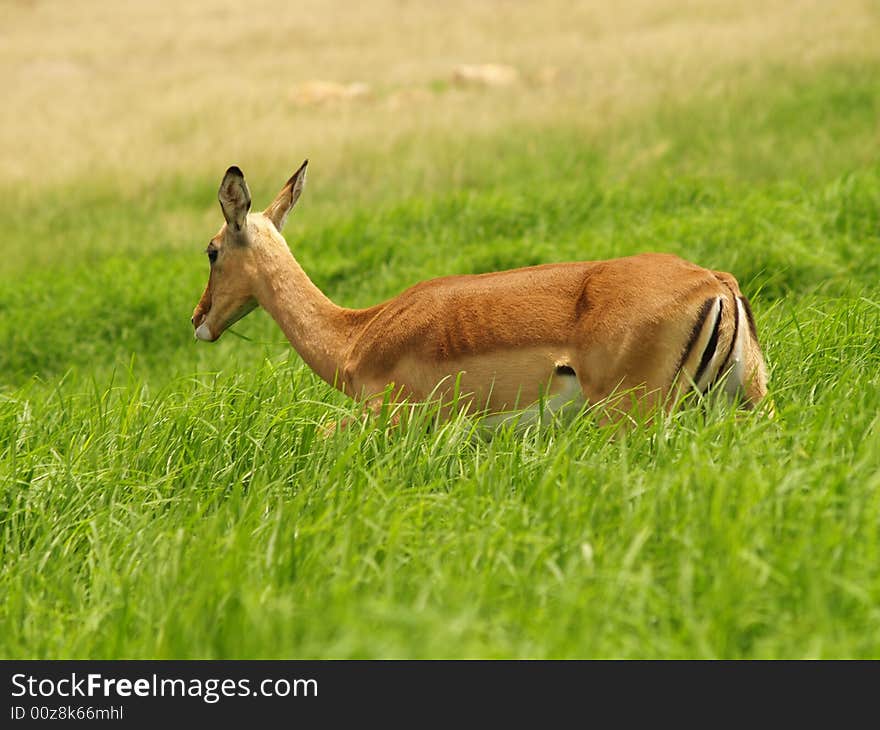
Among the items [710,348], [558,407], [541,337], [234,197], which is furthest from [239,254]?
[710,348]

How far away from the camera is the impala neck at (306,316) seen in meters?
5.77

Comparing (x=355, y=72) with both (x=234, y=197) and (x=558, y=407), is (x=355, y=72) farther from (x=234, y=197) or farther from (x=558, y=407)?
(x=558, y=407)

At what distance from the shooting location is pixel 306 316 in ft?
19.2

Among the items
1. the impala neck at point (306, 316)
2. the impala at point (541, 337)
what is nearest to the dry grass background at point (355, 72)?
the impala neck at point (306, 316)

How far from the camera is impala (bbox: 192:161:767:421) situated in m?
4.64

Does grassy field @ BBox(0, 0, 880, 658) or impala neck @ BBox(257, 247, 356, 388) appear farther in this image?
impala neck @ BBox(257, 247, 356, 388)

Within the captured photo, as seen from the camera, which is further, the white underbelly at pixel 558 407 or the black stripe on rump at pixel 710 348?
the white underbelly at pixel 558 407

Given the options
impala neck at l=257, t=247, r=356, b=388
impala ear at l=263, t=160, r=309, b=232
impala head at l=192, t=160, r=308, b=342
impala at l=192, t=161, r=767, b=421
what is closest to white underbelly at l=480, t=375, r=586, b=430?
impala at l=192, t=161, r=767, b=421

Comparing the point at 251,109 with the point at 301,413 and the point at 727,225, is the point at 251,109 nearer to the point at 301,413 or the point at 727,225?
the point at 727,225

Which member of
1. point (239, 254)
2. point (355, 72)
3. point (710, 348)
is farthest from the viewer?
point (355, 72)

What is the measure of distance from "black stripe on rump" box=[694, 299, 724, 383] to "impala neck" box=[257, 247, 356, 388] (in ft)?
5.68

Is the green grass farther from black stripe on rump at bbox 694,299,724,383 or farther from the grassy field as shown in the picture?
black stripe on rump at bbox 694,299,724,383

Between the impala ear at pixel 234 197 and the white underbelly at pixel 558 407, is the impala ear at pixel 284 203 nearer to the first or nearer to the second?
the impala ear at pixel 234 197

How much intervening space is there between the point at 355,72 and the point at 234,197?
56.9ft
